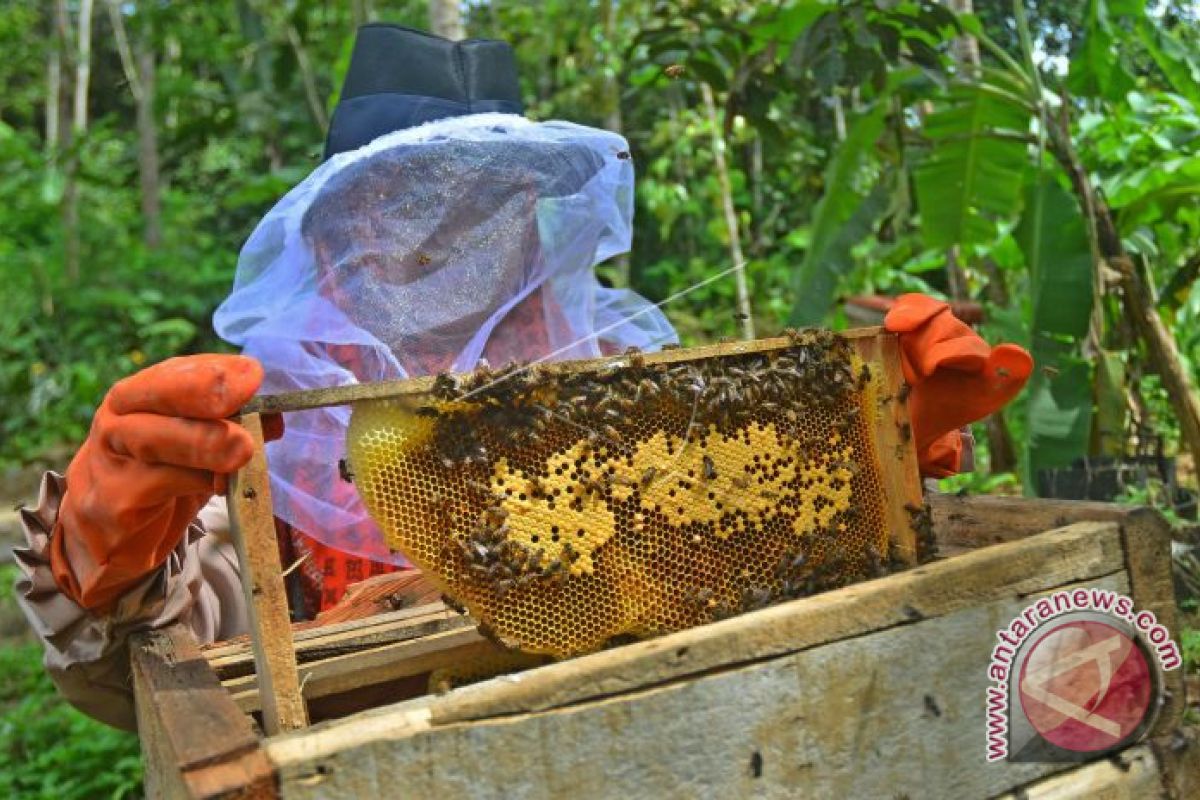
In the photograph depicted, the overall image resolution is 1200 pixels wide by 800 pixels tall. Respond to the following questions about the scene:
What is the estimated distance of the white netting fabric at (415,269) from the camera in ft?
6.79

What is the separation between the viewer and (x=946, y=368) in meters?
1.90

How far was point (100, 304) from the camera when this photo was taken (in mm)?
11875

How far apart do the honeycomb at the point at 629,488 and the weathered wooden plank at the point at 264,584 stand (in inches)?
4.9

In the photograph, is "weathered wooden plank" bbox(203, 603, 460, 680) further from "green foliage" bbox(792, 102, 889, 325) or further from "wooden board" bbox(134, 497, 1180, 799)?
"green foliage" bbox(792, 102, 889, 325)

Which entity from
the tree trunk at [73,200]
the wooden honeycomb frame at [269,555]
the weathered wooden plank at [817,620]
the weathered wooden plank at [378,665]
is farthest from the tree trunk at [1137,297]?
the tree trunk at [73,200]

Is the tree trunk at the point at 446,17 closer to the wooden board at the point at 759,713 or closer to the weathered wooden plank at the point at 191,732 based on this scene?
the weathered wooden plank at the point at 191,732

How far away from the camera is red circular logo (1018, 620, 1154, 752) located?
1501mm

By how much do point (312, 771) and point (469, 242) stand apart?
4.45 ft

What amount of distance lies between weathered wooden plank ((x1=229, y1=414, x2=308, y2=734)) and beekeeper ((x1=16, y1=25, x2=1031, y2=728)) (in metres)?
0.24

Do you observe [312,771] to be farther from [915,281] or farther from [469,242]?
[915,281]

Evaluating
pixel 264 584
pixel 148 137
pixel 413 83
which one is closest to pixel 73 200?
pixel 148 137

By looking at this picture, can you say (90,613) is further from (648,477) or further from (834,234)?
(834,234)

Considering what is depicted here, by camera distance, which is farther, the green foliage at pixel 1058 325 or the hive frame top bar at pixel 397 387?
the green foliage at pixel 1058 325

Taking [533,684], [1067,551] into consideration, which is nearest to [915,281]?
[1067,551]
